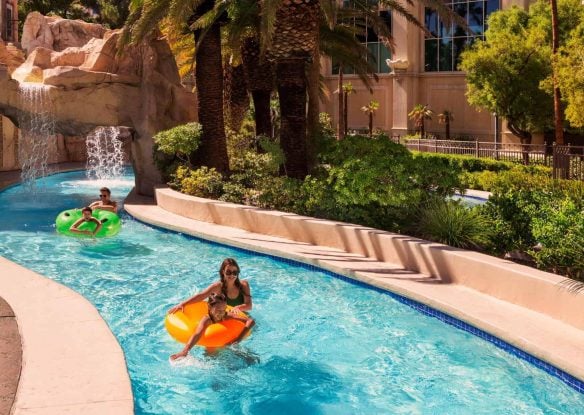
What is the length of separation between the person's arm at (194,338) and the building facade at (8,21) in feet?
171

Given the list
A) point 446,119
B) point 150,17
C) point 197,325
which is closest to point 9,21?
point 446,119

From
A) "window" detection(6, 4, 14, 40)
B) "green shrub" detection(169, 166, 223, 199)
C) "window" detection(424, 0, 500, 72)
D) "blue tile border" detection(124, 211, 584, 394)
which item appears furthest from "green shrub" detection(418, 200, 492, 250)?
"window" detection(6, 4, 14, 40)

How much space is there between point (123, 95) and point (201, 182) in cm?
543

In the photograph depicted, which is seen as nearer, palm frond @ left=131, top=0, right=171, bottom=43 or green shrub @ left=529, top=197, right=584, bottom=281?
green shrub @ left=529, top=197, right=584, bottom=281

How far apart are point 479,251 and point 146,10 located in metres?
11.6

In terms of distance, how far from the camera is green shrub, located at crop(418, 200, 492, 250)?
42.0ft

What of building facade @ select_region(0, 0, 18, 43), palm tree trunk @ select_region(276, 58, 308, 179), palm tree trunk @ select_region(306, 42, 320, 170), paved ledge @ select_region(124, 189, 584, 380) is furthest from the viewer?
building facade @ select_region(0, 0, 18, 43)

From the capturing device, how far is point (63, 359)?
24.4 feet

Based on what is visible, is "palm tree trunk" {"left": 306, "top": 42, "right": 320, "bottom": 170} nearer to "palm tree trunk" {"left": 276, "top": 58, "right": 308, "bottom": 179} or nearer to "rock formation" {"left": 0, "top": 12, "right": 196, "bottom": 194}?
"palm tree trunk" {"left": 276, "top": 58, "right": 308, "bottom": 179}

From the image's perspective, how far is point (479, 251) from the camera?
12.8m

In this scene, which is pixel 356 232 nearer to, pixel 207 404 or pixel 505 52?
pixel 207 404

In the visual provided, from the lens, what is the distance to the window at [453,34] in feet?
156

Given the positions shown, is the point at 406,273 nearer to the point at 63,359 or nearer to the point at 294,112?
the point at 63,359

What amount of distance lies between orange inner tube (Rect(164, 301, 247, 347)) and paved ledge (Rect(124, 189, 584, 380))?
10.8 feet
